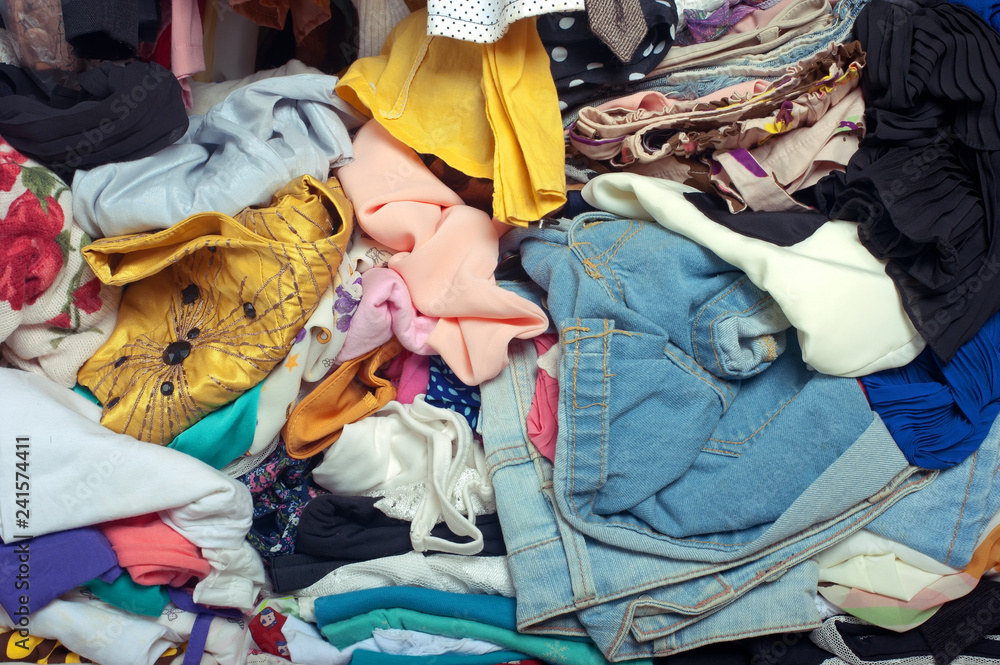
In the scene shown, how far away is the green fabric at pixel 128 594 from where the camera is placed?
72 cm

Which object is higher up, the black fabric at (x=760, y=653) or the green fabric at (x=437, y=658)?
the black fabric at (x=760, y=653)

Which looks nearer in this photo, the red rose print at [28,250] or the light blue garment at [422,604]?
the red rose print at [28,250]

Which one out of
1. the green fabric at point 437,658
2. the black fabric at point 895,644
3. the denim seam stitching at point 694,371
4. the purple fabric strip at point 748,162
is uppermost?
the purple fabric strip at point 748,162

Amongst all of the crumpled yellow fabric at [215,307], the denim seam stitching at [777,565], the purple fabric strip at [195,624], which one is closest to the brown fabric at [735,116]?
the crumpled yellow fabric at [215,307]

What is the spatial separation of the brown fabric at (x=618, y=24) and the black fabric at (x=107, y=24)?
1.59 feet

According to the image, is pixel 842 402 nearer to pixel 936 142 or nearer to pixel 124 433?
pixel 936 142

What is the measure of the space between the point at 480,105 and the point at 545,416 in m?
0.38

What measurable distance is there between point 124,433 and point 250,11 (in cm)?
53

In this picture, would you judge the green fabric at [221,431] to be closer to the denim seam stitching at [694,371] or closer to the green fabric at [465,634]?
the green fabric at [465,634]

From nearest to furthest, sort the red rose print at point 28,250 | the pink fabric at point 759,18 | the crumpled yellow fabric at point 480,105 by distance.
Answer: the red rose print at point 28,250 < the crumpled yellow fabric at point 480,105 < the pink fabric at point 759,18

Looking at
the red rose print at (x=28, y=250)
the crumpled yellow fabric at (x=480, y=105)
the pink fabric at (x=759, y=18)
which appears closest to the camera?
the red rose print at (x=28, y=250)

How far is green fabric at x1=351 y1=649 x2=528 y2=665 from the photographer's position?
2.61 ft

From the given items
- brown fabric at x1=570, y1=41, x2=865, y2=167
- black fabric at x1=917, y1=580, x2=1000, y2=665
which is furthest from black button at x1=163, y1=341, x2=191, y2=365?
black fabric at x1=917, y1=580, x2=1000, y2=665

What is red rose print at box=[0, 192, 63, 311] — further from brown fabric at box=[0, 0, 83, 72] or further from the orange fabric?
the orange fabric
